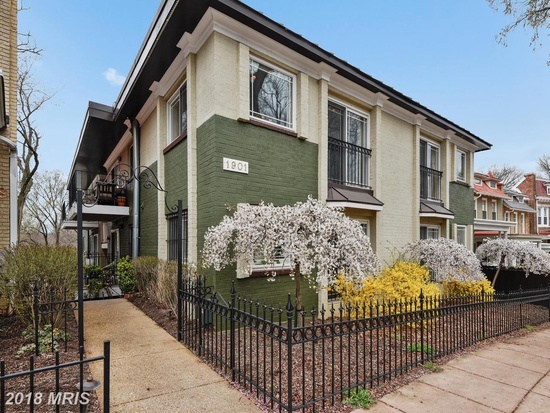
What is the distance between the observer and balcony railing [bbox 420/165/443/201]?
1241 centimetres

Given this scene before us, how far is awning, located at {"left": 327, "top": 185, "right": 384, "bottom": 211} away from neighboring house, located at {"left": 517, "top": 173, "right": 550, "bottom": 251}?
32.0 metres

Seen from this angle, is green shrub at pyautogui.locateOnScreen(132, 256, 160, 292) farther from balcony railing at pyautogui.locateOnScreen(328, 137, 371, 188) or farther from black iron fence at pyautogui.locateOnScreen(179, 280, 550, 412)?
balcony railing at pyautogui.locateOnScreen(328, 137, 371, 188)

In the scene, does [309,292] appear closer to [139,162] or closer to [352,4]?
[139,162]

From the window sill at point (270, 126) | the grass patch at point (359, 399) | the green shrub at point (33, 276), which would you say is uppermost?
the window sill at point (270, 126)

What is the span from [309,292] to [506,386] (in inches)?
169

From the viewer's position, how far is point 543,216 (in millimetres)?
32812

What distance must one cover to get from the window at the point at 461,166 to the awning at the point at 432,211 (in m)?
3.31

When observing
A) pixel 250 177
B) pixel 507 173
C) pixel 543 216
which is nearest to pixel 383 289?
pixel 250 177

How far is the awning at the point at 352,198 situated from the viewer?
26.6 feet

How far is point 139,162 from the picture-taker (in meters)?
11.4

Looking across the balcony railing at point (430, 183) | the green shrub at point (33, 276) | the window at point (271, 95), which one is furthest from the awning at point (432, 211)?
the green shrub at point (33, 276)

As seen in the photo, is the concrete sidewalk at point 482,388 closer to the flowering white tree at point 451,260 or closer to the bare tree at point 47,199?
the flowering white tree at point 451,260

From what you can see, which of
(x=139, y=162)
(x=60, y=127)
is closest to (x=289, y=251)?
(x=139, y=162)

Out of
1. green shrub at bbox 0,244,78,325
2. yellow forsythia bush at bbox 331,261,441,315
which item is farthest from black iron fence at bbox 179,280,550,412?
green shrub at bbox 0,244,78,325
